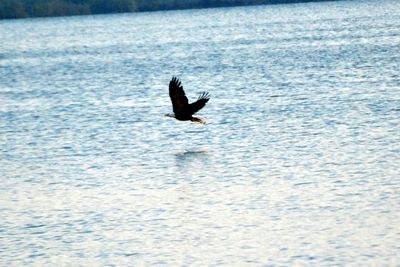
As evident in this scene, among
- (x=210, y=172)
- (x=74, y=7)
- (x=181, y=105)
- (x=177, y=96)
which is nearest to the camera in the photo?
(x=210, y=172)

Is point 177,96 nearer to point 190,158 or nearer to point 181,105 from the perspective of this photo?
point 181,105

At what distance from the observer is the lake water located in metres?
13.9

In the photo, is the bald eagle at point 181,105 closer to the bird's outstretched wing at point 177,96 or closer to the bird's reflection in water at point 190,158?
the bird's outstretched wing at point 177,96

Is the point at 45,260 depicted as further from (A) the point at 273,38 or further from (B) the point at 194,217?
(A) the point at 273,38

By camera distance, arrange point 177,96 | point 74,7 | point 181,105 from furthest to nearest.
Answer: point 74,7, point 181,105, point 177,96

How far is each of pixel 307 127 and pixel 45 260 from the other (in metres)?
10.5

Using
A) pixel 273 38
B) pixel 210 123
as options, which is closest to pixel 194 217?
pixel 210 123

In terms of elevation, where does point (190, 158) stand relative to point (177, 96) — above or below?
below

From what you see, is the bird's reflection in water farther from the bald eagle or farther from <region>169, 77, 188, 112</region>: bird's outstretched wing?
<region>169, 77, 188, 112</region>: bird's outstretched wing

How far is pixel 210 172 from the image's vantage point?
1855 centimetres

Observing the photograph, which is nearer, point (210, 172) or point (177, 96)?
point (210, 172)

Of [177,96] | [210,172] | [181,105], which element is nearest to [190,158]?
[181,105]

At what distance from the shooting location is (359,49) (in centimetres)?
5025

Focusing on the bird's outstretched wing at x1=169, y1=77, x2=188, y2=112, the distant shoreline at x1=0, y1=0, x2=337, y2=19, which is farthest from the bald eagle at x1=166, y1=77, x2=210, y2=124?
the distant shoreline at x1=0, y1=0, x2=337, y2=19
